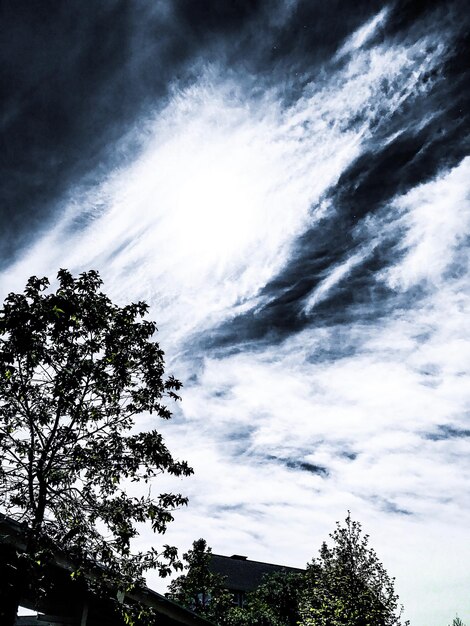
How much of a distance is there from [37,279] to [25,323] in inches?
40.2

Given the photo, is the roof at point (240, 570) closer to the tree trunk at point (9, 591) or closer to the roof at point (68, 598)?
the roof at point (68, 598)

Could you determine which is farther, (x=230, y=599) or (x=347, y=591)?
(x=230, y=599)

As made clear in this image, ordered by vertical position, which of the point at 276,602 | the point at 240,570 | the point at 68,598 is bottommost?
the point at 68,598

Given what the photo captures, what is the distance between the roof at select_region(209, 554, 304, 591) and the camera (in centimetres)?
5422

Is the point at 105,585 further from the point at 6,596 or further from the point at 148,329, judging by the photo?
the point at 148,329

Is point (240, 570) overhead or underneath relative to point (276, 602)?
overhead

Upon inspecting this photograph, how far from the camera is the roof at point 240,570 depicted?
54.2 m

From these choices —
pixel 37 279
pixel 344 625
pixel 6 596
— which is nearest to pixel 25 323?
pixel 37 279

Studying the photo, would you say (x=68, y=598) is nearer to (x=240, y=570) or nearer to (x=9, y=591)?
(x=9, y=591)

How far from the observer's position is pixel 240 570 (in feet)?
189

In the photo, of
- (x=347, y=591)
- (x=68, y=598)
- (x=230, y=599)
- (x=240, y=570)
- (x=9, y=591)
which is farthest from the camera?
(x=240, y=570)

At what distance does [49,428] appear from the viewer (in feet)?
31.1

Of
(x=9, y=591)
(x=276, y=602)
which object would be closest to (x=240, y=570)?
(x=276, y=602)

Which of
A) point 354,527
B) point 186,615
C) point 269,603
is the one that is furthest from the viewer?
point 269,603
